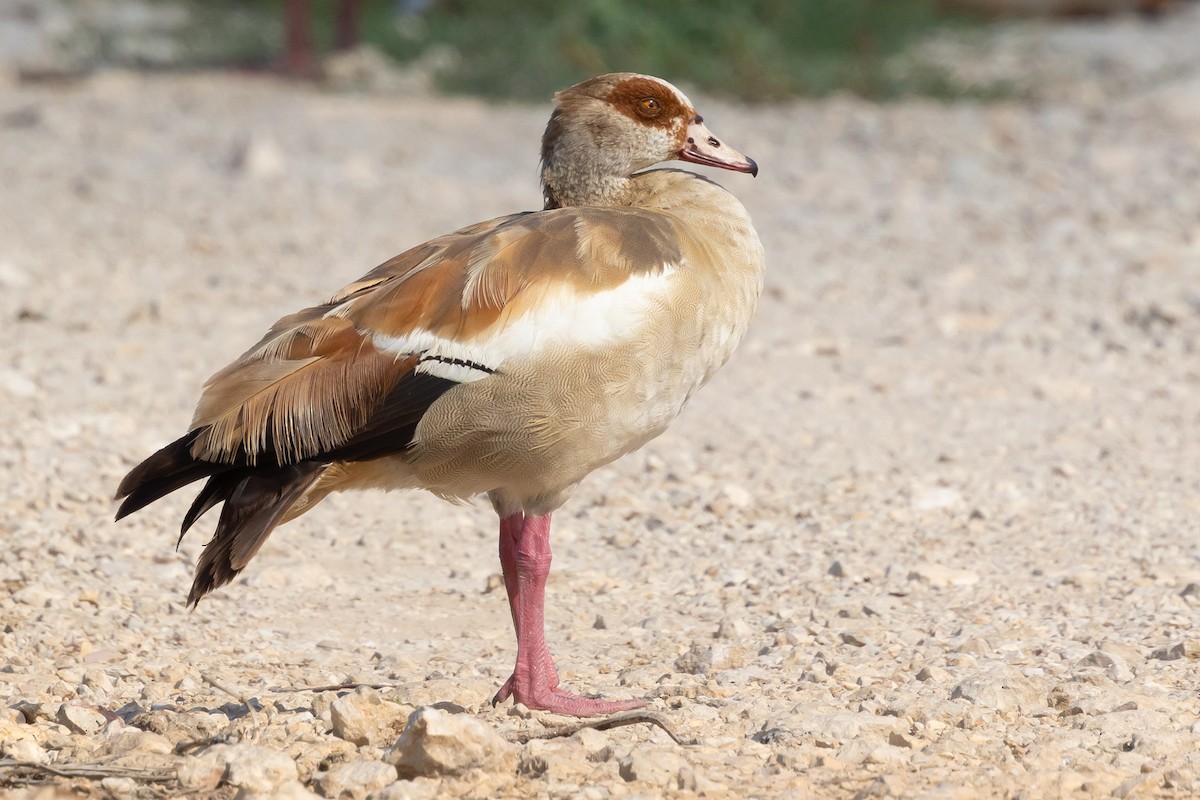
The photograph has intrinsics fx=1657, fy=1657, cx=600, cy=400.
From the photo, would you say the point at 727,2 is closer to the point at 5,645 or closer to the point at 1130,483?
the point at 1130,483

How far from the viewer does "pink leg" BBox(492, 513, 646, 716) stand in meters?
4.12

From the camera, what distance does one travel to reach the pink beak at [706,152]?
479 cm

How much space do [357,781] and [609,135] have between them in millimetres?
1999

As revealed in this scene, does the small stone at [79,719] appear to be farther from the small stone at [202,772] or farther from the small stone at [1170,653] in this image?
the small stone at [1170,653]

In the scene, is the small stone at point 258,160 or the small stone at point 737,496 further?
the small stone at point 258,160

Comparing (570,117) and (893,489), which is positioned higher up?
(570,117)

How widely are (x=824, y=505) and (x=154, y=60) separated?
34.7ft

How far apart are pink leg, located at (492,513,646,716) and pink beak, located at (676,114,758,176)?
1178 millimetres

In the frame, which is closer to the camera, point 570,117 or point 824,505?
point 570,117

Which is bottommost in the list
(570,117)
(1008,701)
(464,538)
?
(464,538)

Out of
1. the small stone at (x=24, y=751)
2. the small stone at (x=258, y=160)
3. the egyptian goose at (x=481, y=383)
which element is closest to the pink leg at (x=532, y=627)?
the egyptian goose at (x=481, y=383)

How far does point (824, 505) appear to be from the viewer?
5781mm

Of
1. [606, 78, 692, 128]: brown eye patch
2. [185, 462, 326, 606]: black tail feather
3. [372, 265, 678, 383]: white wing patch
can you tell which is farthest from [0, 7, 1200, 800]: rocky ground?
[606, 78, 692, 128]: brown eye patch

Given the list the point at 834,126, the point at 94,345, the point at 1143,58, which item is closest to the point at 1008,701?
the point at 94,345
